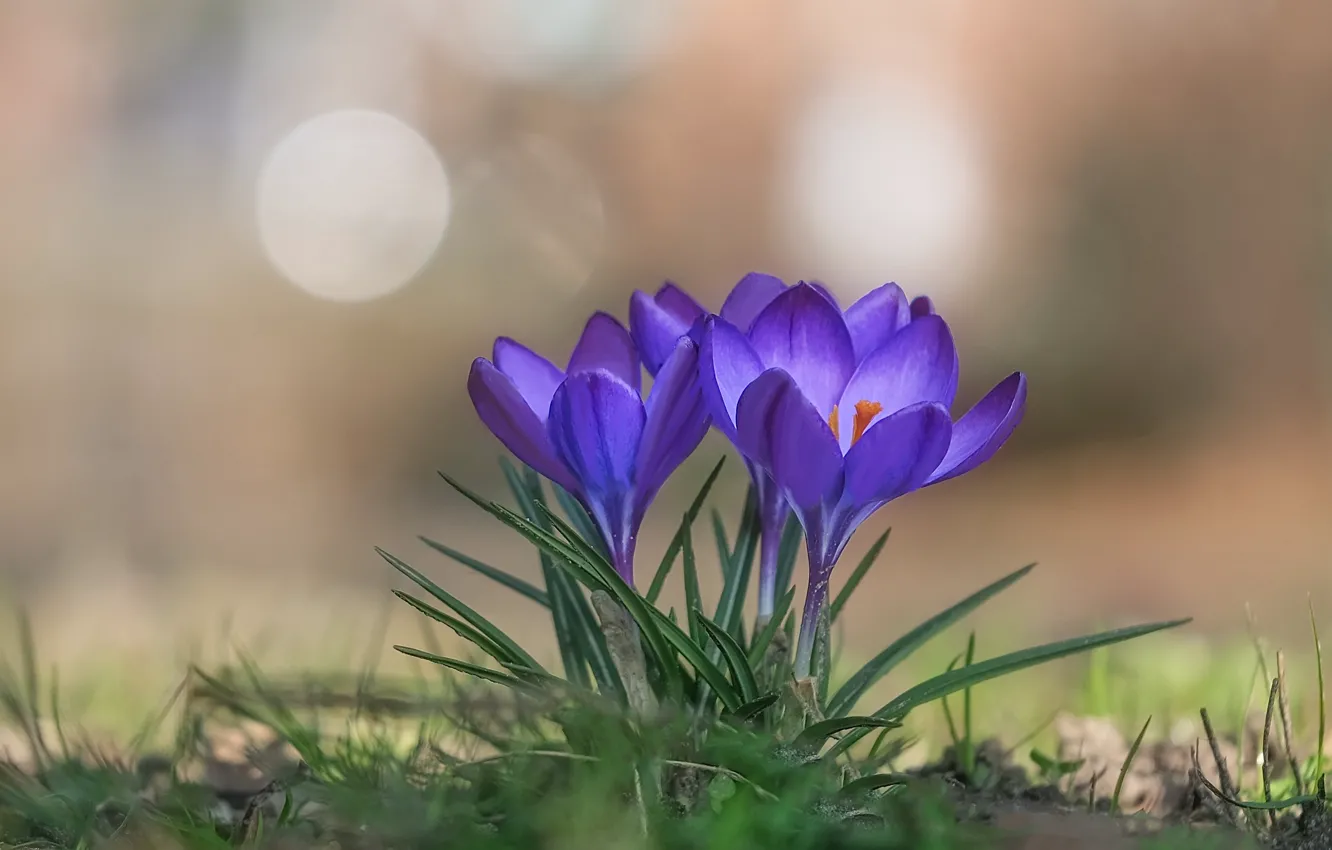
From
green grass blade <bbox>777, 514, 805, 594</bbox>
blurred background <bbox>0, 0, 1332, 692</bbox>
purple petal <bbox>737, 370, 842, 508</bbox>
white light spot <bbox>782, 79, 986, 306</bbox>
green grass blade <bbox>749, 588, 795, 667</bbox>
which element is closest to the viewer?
purple petal <bbox>737, 370, 842, 508</bbox>

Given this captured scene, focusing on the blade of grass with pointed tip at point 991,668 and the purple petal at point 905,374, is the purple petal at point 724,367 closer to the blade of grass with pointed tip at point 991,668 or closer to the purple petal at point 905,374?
the purple petal at point 905,374

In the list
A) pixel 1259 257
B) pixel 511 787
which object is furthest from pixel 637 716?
pixel 1259 257

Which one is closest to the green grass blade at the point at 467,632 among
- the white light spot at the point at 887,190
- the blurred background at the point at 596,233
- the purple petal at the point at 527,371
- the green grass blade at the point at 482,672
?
the green grass blade at the point at 482,672

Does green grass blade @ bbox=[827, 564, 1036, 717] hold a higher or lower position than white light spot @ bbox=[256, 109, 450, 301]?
lower

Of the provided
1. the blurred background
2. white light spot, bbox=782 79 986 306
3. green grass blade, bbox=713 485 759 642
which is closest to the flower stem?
green grass blade, bbox=713 485 759 642

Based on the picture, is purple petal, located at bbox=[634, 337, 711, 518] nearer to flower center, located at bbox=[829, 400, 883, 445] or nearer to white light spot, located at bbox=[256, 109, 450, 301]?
flower center, located at bbox=[829, 400, 883, 445]

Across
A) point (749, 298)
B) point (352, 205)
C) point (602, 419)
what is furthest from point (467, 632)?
point (352, 205)
